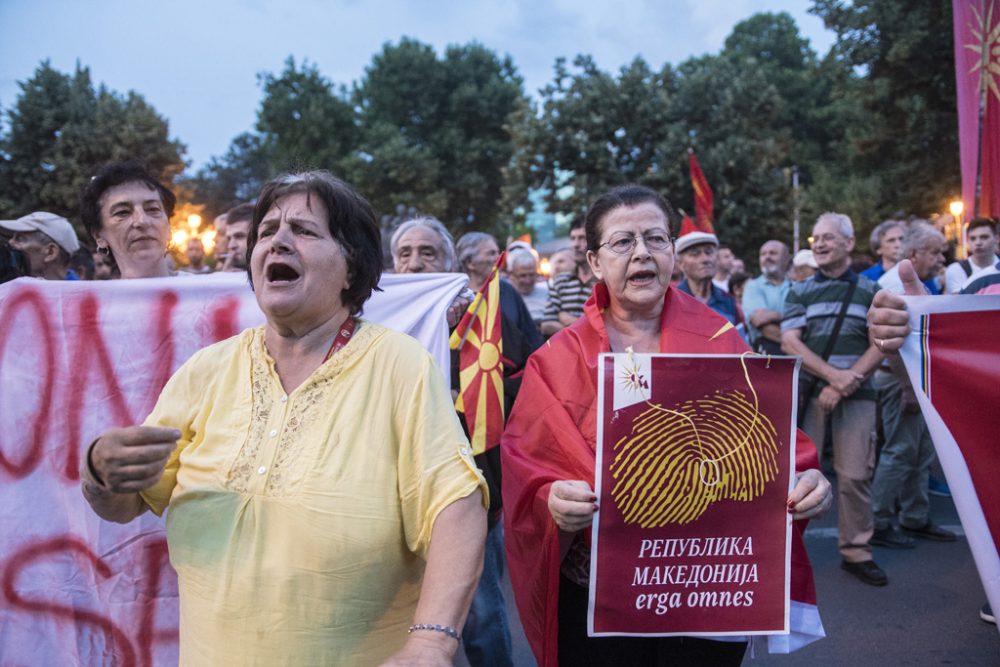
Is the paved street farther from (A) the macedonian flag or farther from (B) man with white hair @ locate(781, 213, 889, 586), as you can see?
(A) the macedonian flag

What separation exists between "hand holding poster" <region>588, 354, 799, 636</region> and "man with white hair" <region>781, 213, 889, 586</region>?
3.08 m

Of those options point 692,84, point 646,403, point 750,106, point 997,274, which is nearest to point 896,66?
point 750,106

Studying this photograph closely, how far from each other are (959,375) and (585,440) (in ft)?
4.04

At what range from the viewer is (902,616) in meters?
4.32

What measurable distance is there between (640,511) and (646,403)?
0.28m

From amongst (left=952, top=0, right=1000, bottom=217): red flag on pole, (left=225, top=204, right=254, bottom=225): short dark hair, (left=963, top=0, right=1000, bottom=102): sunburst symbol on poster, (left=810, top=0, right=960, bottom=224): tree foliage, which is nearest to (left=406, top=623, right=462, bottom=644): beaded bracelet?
(left=225, top=204, right=254, bottom=225): short dark hair

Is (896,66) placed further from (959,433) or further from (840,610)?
(959,433)

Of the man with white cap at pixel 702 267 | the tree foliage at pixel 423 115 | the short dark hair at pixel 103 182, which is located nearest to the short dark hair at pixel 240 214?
the short dark hair at pixel 103 182

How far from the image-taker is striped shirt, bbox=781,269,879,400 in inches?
193

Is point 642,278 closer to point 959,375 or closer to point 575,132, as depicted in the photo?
point 959,375

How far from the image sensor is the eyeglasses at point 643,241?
7.90 feet

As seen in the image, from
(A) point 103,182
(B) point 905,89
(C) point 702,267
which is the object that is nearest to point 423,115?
(B) point 905,89

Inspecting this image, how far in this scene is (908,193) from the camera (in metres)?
22.3

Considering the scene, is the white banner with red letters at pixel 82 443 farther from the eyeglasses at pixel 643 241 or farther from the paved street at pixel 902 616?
the paved street at pixel 902 616
